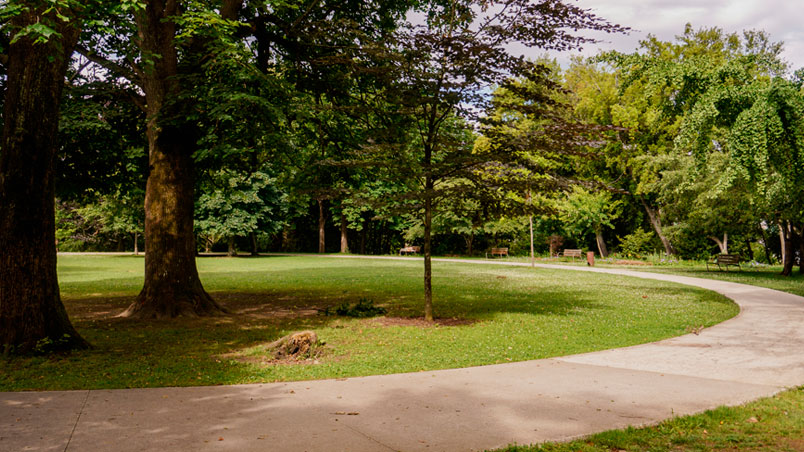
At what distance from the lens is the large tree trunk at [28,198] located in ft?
23.6

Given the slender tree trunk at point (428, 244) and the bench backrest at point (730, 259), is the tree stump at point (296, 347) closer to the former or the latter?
the slender tree trunk at point (428, 244)

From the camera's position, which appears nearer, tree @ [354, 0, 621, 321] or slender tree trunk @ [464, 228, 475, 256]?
tree @ [354, 0, 621, 321]

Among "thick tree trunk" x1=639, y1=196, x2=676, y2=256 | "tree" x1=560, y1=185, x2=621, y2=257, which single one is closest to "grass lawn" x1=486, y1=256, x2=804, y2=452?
"tree" x1=560, y1=185, x2=621, y2=257

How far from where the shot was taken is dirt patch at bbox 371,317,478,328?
10430 mm

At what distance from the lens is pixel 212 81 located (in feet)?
32.6

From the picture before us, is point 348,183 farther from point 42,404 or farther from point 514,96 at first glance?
point 42,404

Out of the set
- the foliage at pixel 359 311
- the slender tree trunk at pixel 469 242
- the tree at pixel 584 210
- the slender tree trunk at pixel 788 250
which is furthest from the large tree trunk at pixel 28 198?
the slender tree trunk at pixel 469 242

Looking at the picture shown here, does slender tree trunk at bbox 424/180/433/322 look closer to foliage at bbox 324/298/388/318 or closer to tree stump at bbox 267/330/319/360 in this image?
foliage at bbox 324/298/388/318

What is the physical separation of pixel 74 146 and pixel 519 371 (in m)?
11.8

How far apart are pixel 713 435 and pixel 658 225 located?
35.8 m

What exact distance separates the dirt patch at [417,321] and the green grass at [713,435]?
610 centimetres

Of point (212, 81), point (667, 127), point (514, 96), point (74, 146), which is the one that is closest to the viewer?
point (212, 81)

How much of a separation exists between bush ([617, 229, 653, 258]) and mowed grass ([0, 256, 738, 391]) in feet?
66.2

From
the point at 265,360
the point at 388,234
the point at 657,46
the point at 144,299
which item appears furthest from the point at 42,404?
the point at 388,234
